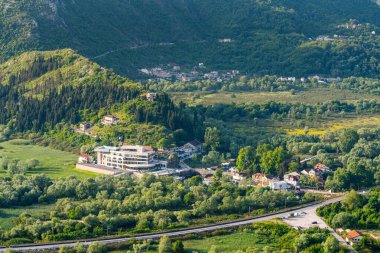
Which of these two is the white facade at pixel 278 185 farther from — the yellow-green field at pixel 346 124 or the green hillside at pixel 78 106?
the yellow-green field at pixel 346 124

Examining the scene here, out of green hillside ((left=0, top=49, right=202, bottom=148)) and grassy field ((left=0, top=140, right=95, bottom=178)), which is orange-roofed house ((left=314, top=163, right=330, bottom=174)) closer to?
green hillside ((left=0, top=49, right=202, bottom=148))

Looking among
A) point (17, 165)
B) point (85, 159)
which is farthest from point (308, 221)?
point (17, 165)

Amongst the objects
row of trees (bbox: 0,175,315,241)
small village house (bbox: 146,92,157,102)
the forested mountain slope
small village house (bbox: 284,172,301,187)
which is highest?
the forested mountain slope

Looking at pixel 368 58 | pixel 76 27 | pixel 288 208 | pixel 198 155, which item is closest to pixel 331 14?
pixel 368 58

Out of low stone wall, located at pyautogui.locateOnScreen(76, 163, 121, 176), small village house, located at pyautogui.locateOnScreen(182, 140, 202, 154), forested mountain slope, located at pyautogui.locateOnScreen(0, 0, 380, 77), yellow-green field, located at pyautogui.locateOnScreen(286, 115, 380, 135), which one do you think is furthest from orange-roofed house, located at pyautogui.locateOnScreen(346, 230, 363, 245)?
forested mountain slope, located at pyautogui.locateOnScreen(0, 0, 380, 77)

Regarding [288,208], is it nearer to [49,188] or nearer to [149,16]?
[49,188]

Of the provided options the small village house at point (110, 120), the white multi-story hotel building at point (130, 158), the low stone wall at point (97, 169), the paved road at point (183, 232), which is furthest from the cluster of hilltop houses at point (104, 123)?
the paved road at point (183, 232)
